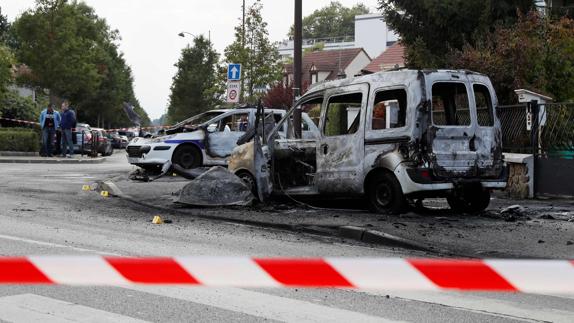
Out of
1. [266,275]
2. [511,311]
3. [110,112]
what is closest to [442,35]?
[511,311]

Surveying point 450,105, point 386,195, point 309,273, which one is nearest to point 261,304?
point 309,273

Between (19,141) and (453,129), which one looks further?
(19,141)

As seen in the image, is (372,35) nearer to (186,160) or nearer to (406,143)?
(186,160)

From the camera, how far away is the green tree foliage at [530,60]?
17.1 m

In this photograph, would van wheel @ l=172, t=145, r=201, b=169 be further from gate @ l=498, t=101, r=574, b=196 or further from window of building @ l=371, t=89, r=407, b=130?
window of building @ l=371, t=89, r=407, b=130

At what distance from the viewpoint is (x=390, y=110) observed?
35.1ft

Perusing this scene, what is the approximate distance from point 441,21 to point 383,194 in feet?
47.7

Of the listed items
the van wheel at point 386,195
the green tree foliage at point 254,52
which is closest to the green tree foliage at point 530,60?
the van wheel at point 386,195

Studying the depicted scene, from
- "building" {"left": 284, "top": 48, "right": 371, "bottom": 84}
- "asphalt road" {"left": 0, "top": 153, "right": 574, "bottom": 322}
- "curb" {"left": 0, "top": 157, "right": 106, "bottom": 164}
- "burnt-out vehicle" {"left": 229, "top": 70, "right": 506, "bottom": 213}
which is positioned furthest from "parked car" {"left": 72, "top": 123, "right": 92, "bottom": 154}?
"building" {"left": 284, "top": 48, "right": 371, "bottom": 84}

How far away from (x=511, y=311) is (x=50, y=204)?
345 inches

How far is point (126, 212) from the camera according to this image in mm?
11383

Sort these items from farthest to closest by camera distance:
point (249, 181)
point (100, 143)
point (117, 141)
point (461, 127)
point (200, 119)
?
1. point (117, 141)
2. point (100, 143)
3. point (200, 119)
4. point (249, 181)
5. point (461, 127)

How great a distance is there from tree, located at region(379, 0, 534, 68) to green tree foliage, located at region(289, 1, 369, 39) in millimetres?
128214

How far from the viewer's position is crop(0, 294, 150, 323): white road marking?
15.6 ft
